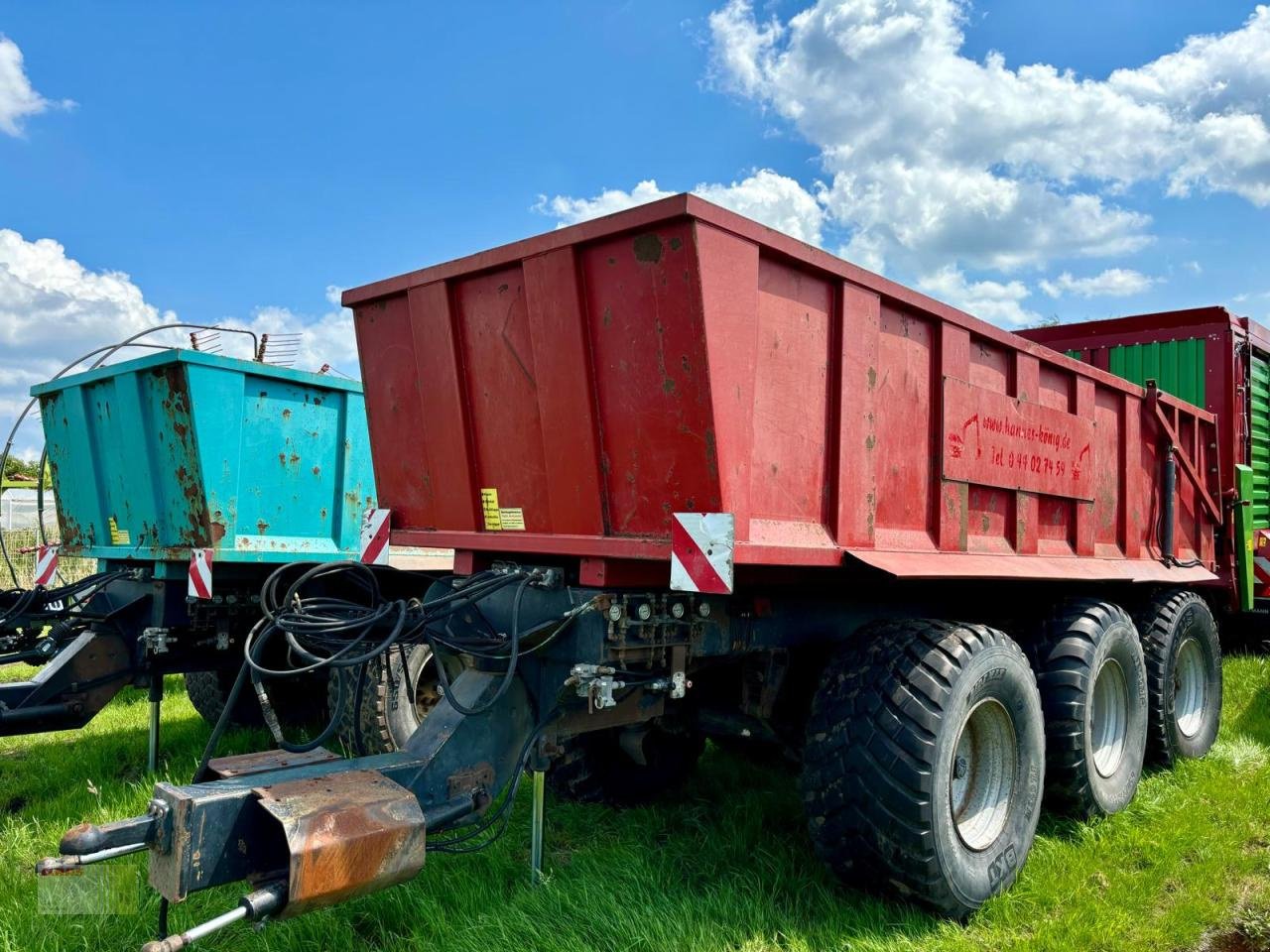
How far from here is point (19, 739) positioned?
22.8 feet

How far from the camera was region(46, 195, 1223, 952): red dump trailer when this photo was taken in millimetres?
2934

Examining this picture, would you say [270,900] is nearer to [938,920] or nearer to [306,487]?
[938,920]

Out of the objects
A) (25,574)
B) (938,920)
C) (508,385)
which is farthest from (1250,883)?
(25,574)

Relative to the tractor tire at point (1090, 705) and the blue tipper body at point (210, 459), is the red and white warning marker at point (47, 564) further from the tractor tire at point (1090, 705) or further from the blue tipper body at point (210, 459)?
the tractor tire at point (1090, 705)

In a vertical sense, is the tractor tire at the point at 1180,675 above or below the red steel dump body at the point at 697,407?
below

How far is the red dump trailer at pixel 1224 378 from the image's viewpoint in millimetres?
7066

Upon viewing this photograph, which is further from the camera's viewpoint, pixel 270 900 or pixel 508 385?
pixel 508 385

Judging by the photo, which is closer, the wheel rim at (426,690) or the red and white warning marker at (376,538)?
the red and white warning marker at (376,538)

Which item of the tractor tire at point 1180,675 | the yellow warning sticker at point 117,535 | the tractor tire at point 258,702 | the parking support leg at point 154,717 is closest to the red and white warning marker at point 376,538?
the parking support leg at point 154,717

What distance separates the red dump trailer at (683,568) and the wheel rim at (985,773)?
0.5 inches

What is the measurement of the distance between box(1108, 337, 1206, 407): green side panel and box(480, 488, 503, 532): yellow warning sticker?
5.96m

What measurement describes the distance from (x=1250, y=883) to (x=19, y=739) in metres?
7.63

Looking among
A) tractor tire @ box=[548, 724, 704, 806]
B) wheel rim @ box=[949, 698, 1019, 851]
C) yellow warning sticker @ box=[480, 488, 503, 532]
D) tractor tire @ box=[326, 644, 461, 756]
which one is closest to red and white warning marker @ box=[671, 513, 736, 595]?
yellow warning sticker @ box=[480, 488, 503, 532]

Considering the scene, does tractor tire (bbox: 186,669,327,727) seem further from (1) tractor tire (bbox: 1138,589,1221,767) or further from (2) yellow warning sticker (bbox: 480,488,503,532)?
(1) tractor tire (bbox: 1138,589,1221,767)
